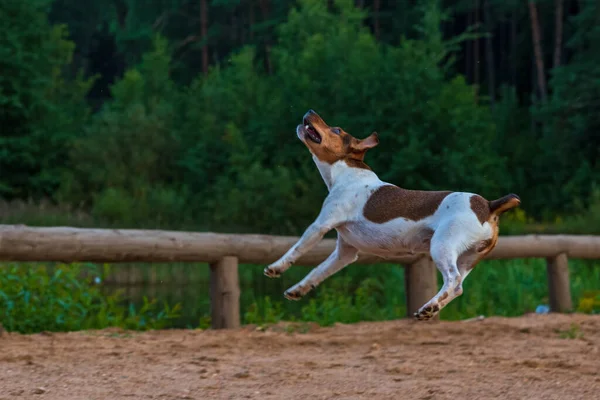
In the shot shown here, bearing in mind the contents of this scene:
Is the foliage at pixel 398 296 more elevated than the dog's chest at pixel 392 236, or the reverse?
the dog's chest at pixel 392 236

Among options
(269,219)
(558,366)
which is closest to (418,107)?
(269,219)

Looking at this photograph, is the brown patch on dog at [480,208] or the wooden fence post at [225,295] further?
the wooden fence post at [225,295]

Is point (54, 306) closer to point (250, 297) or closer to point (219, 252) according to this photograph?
point (219, 252)

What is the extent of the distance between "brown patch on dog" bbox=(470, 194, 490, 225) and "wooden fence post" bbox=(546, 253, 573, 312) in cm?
560

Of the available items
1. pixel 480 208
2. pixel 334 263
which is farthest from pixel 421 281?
pixel 480 208

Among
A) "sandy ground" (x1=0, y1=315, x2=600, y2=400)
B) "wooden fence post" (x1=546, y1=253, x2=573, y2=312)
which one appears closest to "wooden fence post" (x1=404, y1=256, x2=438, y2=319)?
"sandy ground" (x1=0, y1=315, x2=600, y2=400)

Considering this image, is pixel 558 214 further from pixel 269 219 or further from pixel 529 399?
pixel 529 399

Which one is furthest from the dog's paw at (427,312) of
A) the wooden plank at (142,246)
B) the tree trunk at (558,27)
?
the tree trunk at (558,27)

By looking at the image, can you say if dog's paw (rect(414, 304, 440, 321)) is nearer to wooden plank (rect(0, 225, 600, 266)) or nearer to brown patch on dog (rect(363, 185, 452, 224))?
brown patch on dog (rect(363, 185, 452, 224))

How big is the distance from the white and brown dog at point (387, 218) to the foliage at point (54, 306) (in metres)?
4.06

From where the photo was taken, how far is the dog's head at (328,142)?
473cm

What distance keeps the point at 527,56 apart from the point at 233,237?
97.3 feet

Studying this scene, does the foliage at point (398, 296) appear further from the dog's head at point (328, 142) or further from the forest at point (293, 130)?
the dog's head at point (328, 142)

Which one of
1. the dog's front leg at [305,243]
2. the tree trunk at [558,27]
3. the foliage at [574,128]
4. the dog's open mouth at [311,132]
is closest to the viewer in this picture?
the dog's front leg at [305,243]
